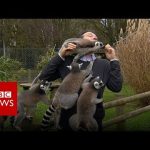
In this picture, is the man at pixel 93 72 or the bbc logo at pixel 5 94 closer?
the man at pixel 93 72

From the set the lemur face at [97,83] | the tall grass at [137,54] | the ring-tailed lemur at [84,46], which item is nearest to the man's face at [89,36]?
the ring-tailed lemur at [84,46]

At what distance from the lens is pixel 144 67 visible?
279 inches

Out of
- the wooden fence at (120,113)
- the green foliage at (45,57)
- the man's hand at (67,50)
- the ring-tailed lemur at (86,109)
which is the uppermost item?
the man's hand at (67,50)

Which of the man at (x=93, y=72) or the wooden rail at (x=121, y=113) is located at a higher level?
the man at (x=93, y=72)

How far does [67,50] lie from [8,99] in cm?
68

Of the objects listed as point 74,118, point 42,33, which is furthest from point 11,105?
point 42,33

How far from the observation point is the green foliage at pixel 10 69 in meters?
4.33

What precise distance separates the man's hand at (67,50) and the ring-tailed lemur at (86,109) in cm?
28

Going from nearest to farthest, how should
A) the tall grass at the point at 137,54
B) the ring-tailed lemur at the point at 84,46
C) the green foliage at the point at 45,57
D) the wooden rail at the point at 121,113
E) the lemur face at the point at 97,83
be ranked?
the lemur face at the point at 97,83
the ring-tailed lemur at the point at 84,46
the green foliage at the point at 45,57
the wooden rail at the point at 121,113
the tall grass at the point at 137,54

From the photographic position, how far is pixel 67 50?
3.71 metres

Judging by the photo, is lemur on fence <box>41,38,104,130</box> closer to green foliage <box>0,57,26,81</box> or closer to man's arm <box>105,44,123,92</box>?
man's arm <box>105,44,123,92</box>

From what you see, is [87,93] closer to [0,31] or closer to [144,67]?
[0,31]

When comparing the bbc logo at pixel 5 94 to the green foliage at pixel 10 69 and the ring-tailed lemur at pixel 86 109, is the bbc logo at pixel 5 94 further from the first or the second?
the ring-tailed lemur at pixel 86 109

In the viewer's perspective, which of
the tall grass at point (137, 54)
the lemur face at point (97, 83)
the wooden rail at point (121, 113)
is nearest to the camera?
the lemur face at point (97, 83)
